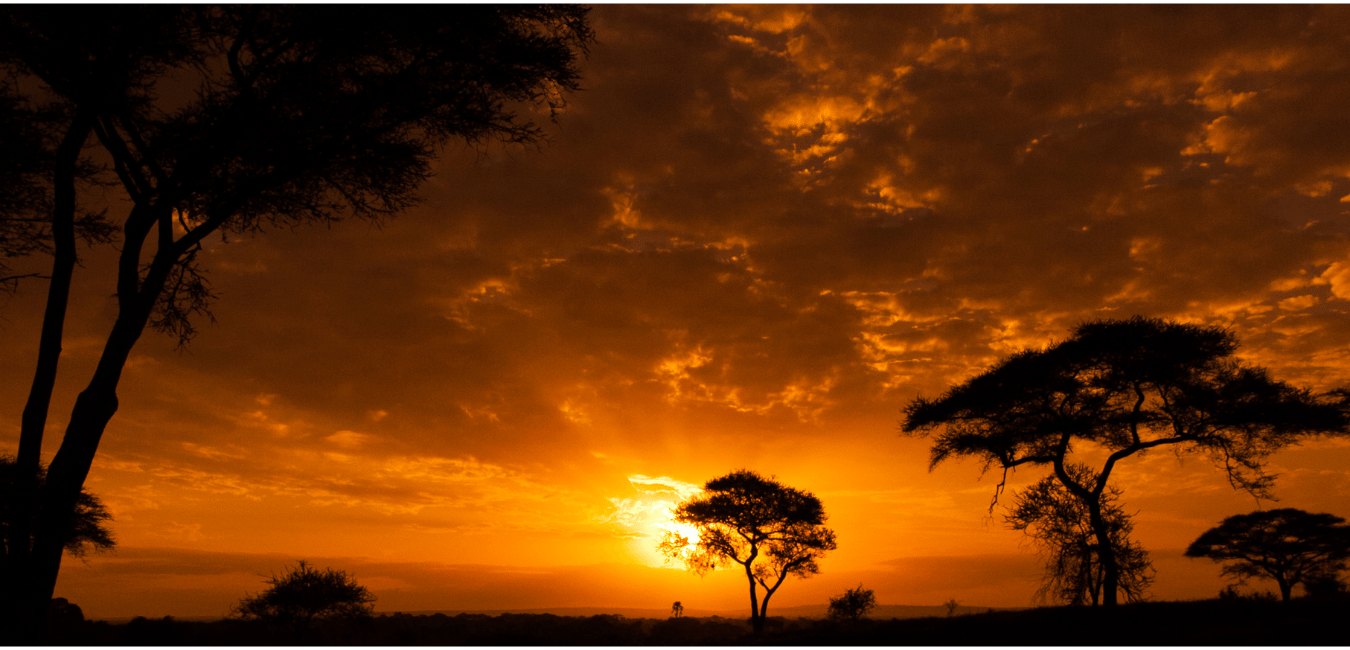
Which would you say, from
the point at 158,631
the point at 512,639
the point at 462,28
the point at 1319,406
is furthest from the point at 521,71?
the point at 158,631

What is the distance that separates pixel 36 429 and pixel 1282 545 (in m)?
72.8

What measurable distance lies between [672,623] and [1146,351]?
46.6m

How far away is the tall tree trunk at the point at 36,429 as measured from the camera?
29.6 ft

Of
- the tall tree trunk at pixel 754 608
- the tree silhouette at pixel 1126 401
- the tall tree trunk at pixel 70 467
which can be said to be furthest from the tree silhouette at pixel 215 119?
the tall tree trunk at pixel 754 608

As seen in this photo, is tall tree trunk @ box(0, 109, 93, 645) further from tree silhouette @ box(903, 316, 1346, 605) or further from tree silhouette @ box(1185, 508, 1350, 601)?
tree silhouette @ box(1185, 508, 1350, 601)

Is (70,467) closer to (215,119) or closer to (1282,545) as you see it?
(215,119)

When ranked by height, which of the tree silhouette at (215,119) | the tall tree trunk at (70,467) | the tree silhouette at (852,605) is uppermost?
the tree silhouette at (215,119)

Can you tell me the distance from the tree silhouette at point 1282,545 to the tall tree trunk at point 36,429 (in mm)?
69692

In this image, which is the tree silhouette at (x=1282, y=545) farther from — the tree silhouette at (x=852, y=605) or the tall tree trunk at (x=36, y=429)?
the tall tree trunk at (x=36, y=429)

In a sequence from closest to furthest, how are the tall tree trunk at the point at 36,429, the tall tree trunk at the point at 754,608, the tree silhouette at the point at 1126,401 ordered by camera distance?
the tall tree trunk at the point at 36,429 → the tree silhouette at the point at 1126,401 → the tall tree trunk at the point at 754,608

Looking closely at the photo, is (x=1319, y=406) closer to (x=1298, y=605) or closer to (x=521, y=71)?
(x=1298, y=605)

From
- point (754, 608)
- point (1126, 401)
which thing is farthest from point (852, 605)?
point (1126, 401)

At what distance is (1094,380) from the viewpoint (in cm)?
2605

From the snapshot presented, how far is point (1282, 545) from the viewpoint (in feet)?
168
